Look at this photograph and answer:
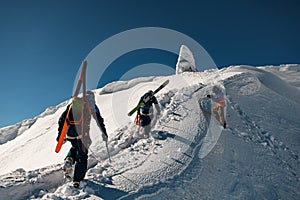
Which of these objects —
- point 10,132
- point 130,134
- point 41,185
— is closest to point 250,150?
point 130,134

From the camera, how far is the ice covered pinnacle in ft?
117

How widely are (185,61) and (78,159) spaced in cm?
3002

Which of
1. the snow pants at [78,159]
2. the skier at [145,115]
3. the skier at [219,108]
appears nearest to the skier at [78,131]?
the snow pants at [78,159]

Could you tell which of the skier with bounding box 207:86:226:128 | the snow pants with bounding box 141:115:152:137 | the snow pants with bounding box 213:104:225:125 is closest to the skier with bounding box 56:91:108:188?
the snow pants with bounding box 141:115:152:137

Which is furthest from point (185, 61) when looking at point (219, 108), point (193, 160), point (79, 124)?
point (79, 124)

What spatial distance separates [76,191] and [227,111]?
9951 mm

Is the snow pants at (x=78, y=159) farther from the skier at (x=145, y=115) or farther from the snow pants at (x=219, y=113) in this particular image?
the snow pants at (x=219, y=113)

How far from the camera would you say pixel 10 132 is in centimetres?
3991

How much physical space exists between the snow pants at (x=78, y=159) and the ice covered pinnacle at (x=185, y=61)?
91.6ft

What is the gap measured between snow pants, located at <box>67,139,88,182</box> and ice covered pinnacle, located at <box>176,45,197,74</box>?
27910 millimetres

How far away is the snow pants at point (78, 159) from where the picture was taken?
808cm

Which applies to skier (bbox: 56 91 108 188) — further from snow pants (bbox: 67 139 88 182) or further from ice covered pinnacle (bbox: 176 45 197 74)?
ice covered pinnacle (bbox: 176 45 197 74)

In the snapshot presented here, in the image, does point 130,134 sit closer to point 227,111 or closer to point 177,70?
point 227,111

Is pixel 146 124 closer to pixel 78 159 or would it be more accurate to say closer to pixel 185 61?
pixel 78 159
